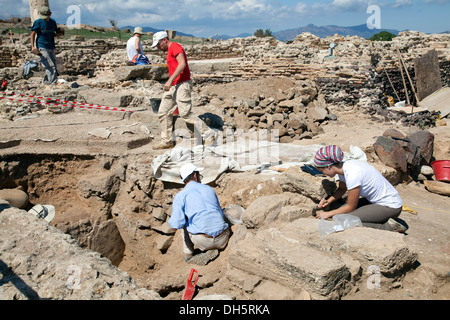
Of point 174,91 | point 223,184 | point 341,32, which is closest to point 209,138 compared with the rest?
point 174,91

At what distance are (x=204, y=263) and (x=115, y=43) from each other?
1494 centimetres

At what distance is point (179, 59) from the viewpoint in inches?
192

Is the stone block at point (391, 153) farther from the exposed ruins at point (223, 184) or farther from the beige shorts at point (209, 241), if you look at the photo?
the beige shorts at point (209, 241)

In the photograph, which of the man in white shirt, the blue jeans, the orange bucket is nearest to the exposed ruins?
the orange bucket

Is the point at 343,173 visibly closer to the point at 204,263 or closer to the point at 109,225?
the point at 204,263

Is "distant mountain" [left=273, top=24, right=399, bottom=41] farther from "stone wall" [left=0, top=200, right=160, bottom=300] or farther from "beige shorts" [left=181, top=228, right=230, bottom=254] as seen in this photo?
"stone wall" [left=0, top=200, right=160, bottom=300]

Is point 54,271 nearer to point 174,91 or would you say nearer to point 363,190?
point 363,190

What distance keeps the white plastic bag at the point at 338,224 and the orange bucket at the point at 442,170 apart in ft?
9.59

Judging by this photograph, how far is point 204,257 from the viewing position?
3.79 metres

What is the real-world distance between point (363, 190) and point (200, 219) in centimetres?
185

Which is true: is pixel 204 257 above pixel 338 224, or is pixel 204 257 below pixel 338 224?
below

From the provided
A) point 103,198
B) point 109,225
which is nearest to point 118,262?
point 109,225

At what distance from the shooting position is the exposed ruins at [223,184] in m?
2.64

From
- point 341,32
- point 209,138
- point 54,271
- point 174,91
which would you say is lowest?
point 54,271
